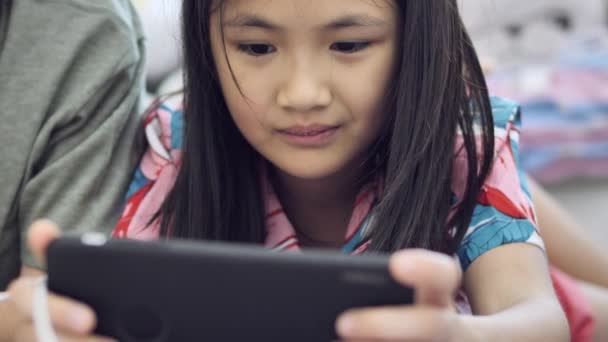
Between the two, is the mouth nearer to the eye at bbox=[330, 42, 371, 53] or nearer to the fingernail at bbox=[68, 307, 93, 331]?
the eye at bbox=[330, 42, 371, 53]

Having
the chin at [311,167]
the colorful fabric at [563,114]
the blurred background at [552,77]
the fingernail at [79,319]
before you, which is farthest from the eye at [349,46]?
the colorful fabric at [563,114]

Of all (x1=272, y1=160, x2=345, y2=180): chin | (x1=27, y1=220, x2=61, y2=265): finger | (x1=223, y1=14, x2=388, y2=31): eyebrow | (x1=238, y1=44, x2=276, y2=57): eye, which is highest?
(x1=223, y1=14, x2=388, y2=31): eyebrow

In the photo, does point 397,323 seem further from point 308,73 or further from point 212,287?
point 308,73

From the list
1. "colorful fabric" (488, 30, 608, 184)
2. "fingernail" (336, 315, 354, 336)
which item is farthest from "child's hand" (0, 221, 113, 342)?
"colorful fabric" (488, 30, 608, 184)

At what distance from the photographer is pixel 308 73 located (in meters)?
0.67

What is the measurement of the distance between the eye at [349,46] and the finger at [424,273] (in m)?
0.31

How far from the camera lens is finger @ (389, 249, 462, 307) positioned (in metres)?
0.42

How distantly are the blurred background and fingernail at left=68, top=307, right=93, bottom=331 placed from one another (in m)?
0.82

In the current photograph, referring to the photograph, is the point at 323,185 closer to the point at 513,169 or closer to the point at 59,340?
the point at 513,169

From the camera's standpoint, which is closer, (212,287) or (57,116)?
(212,287)

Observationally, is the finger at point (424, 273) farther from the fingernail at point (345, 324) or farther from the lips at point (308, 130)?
the lips at point (308, 130)

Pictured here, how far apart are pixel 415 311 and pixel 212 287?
0.39 ft

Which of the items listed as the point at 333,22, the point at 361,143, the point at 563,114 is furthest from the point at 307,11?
the point at 563,114

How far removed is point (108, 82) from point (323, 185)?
26 cm
